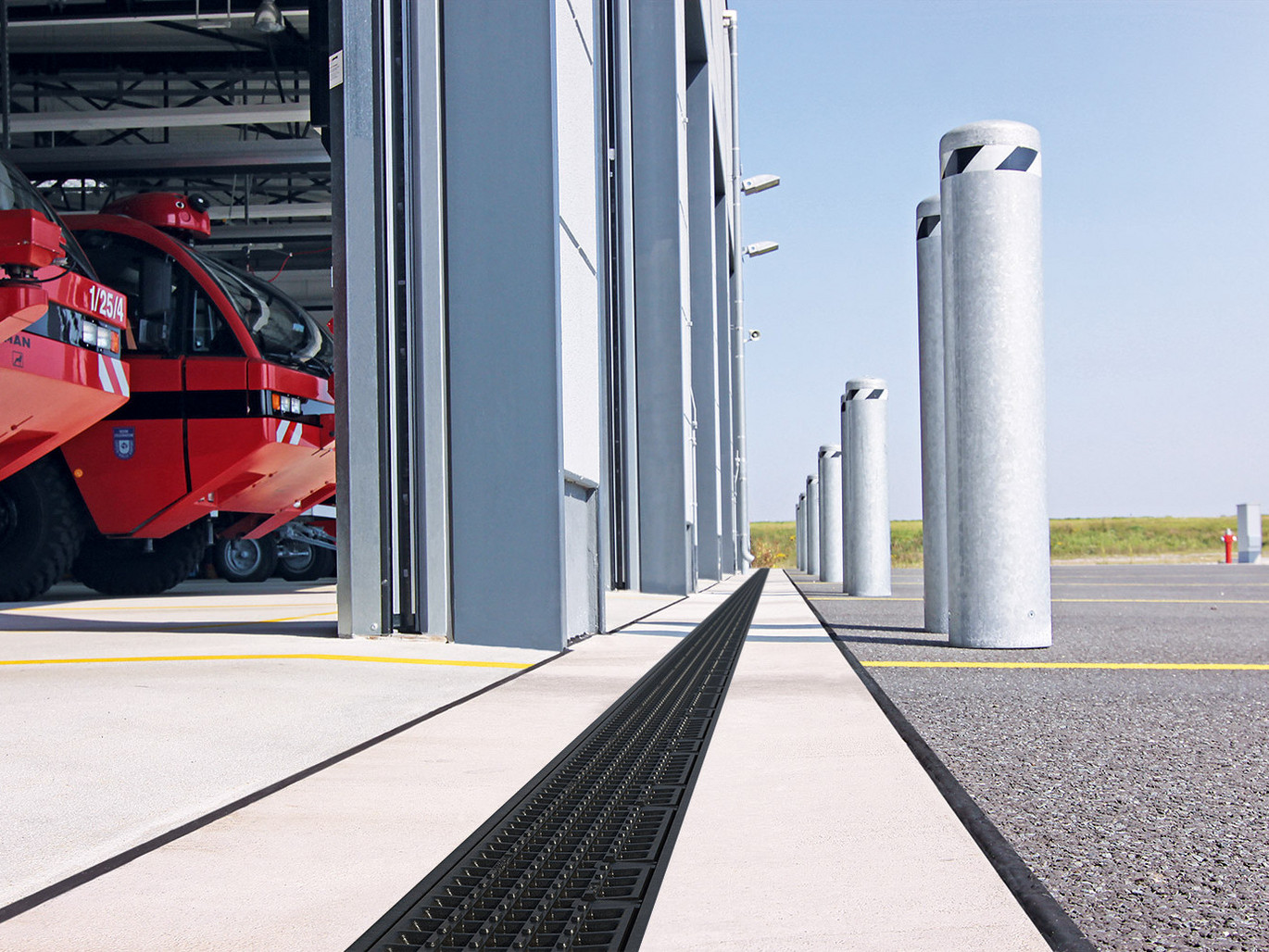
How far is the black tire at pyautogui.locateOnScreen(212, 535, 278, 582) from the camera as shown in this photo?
1339 cm

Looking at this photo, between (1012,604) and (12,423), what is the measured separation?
6.11 metres

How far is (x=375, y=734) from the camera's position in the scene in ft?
10.1

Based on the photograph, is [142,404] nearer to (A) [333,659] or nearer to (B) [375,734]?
(A) [333,659]

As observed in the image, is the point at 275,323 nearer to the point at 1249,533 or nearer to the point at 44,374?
the point at 44,374

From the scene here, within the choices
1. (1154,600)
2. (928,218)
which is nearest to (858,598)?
(1154,600)

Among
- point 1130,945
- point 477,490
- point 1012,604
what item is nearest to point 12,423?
point 477,490

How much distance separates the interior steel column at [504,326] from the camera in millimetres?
5316

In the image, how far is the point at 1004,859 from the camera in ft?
6.18

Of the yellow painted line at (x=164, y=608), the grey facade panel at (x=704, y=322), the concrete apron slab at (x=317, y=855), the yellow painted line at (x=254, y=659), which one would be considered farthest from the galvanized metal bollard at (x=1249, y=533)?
the concrete apron slab at (x=317, y=855)

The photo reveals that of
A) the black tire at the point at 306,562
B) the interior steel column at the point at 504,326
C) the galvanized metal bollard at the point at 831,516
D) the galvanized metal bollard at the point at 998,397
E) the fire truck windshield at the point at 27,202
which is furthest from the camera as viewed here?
the galvanized metal bollard at the point at 831,516

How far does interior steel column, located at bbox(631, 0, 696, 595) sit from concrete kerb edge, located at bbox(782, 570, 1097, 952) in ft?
26.6

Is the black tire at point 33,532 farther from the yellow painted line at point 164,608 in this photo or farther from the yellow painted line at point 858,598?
the yellow painted line at point 858,598

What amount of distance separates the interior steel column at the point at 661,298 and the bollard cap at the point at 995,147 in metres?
5.89

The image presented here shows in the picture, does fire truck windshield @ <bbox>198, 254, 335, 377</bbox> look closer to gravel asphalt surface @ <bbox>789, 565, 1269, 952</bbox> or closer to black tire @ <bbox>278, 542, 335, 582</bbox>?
black tire @ <bbox>278, 542, 335, 582</bbox>
